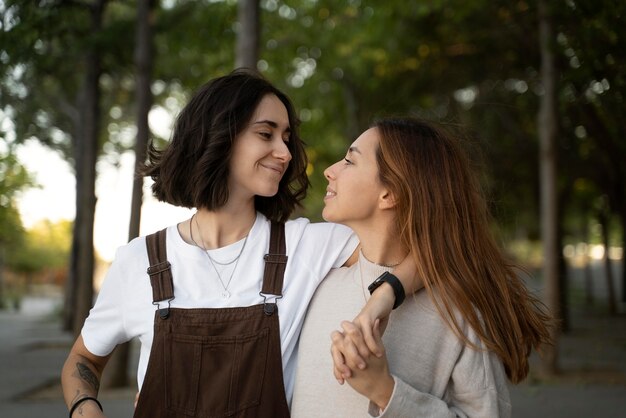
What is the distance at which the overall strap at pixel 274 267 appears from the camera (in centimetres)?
257

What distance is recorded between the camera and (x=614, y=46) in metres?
7.39

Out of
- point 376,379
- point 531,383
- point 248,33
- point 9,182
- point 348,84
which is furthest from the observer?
point 348,84

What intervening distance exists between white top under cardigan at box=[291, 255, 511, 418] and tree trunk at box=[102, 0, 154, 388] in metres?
6.29

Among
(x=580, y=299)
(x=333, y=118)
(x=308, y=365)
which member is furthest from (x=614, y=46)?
(x=580, y=299)

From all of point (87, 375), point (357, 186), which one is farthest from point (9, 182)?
point (357, 186)

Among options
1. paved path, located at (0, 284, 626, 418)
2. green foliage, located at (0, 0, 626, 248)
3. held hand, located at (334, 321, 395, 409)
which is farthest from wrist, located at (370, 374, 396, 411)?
paved path, located at (0, 284, 626, 418)

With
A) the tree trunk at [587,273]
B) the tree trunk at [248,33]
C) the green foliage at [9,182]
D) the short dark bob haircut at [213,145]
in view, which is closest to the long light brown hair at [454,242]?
the short dark bob haircut at [213,145]

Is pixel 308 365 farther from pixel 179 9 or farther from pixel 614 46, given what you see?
pixel 179 9

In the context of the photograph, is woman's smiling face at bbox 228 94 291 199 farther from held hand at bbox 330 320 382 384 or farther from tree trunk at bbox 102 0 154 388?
tree trunk at bbox 102 0 154 388

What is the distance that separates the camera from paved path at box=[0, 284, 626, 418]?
307 inches

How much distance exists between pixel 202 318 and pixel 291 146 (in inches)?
31.9

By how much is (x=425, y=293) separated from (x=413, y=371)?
0.82 feet

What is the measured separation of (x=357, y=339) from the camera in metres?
1.96

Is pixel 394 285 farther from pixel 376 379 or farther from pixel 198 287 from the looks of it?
pixel 198 287
